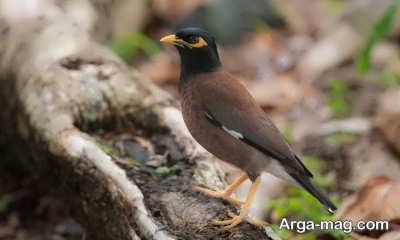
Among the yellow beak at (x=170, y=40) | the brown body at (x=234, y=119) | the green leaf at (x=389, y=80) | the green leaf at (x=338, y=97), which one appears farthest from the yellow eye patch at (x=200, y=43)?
the green leaf at (x=389, y=80)

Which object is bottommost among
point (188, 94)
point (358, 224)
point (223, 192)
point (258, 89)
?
point (258, 89)

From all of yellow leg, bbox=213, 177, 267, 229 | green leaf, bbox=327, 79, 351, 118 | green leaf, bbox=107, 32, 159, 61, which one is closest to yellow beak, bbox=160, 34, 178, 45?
yellow leg, bbox=213, 177, 267, 229

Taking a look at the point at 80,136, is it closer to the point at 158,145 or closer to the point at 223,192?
the point at 158,145

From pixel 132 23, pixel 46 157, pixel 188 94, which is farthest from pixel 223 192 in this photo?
pixel 132 23

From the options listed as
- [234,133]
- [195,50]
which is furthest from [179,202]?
[195,50]

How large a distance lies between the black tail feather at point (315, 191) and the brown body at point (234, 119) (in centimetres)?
11

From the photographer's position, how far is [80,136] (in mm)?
5254

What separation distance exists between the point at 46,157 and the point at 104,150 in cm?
59

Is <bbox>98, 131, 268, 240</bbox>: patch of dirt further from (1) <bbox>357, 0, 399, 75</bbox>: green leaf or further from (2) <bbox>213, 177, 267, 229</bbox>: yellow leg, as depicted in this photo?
(1) <bbox>357, 0, 399, 75</bbox>: green leaf

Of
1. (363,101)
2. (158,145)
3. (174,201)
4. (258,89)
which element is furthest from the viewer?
(258,89)

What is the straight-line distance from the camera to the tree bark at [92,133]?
4.64 metres

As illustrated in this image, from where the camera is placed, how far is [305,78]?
29.6 ft

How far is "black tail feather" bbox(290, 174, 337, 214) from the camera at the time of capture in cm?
440

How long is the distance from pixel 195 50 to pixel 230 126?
0.54m
